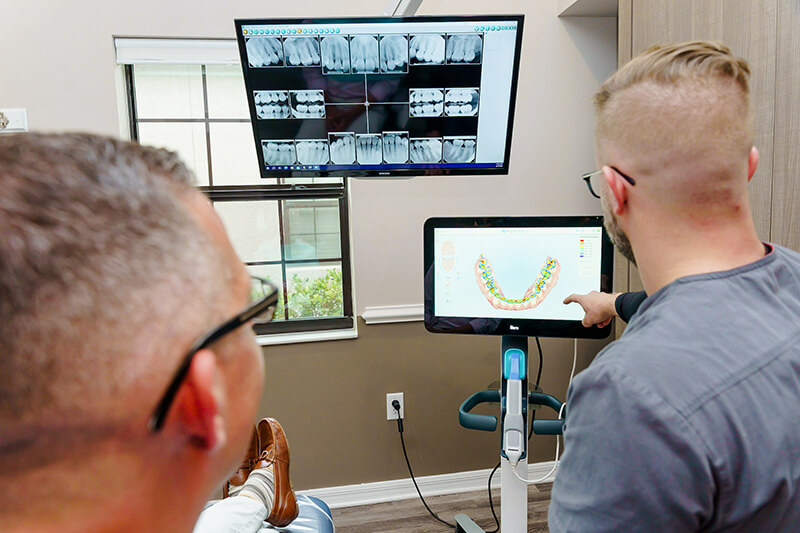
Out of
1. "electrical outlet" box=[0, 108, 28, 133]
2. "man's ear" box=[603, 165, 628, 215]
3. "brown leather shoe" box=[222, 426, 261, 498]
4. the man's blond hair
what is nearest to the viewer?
the man's blond hair

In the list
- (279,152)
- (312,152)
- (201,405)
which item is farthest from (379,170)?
(201,405)

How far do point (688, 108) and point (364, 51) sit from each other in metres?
1.14

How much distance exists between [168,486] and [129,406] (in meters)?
0.09

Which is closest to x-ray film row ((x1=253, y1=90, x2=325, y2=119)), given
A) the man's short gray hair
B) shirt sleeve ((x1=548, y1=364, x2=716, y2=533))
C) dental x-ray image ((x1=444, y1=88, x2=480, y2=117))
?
dental x-ray image ((x1=444, y1=88, x2=480, y2=117))

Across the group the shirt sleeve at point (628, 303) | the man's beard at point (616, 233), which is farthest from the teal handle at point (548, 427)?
the man's beard at point (616, 233)

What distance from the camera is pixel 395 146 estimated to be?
1.96 m

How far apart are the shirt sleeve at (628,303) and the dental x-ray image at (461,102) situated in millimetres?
777

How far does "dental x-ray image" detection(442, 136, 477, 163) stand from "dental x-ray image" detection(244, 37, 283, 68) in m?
0.60

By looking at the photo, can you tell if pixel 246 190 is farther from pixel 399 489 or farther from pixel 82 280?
pixel 82 280

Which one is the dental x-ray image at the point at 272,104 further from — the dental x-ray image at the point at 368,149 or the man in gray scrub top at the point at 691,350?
the man in gray scrub top at the point at 691,350

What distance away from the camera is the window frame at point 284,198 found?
258 cm

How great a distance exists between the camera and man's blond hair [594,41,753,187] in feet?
3.08

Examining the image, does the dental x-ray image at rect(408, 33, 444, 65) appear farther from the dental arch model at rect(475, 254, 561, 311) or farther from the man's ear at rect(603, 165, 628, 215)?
the man's ear at rect(603, 165, 628, 215)

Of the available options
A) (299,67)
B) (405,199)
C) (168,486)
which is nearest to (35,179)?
(168,486)
